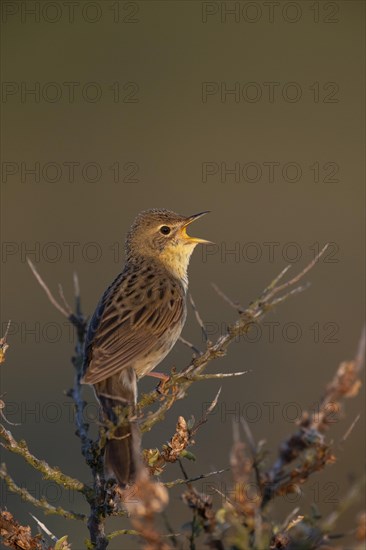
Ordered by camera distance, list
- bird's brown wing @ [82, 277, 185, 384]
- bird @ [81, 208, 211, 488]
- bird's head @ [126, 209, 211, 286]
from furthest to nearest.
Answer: bird's head @ [126, 209, 211, 286] → bird's brown wing @ [82, 277, 185, 384] → bird @ [81, 208, 211, 488]

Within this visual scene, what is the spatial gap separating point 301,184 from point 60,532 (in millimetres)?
9153

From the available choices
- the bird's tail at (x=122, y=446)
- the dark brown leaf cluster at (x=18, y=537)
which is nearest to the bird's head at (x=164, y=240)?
the bird's tail at (x=122, y=446)

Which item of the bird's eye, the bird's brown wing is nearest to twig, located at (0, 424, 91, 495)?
the bird's brown wing

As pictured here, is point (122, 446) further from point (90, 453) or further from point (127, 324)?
point (127, 324)

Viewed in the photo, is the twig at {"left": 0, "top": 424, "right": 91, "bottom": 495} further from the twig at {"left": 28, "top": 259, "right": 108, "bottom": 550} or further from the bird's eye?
the bird's eye

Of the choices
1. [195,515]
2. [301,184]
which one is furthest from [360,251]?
[195,515]

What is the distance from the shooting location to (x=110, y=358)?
189 inches

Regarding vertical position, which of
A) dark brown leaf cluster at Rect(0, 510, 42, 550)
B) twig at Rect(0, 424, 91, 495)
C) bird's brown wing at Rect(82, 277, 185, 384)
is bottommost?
dark brown leaf cluster at Rect(0, 510, 42, 550)

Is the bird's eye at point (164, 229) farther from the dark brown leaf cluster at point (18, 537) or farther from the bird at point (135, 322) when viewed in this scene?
the dark brown leaf cluster at point (18, 537)

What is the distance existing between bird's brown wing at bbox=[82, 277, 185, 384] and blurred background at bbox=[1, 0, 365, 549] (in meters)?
1.90

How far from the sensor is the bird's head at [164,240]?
6.38 meters

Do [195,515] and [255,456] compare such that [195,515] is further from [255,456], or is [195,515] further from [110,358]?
[110,358]

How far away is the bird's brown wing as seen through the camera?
4809mm

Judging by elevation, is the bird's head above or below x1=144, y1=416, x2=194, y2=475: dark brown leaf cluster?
above
